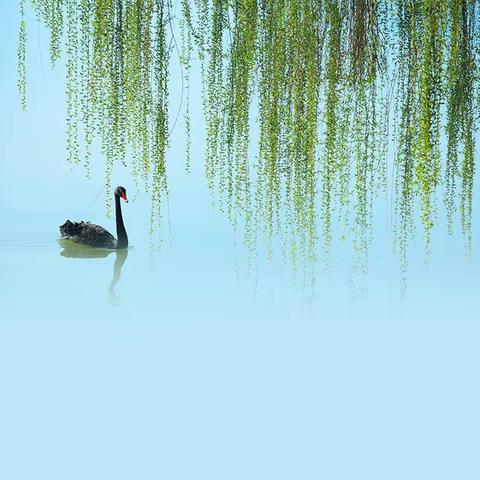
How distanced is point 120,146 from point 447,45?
1.45 metres

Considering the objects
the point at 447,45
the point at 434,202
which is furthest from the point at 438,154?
the point at 447,45

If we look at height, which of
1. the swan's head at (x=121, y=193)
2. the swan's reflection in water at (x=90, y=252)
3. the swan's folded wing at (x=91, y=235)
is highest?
the swan's head at (x=121, y=193)

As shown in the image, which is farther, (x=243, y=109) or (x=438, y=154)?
(x=243, y=109)

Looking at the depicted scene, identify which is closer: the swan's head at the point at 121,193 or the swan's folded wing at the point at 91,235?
the swan's folded wing at the point at 91,235

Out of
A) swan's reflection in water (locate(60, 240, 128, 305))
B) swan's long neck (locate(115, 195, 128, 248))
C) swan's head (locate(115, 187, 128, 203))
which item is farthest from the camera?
swan's head (locate(115, 187, 128, 203))

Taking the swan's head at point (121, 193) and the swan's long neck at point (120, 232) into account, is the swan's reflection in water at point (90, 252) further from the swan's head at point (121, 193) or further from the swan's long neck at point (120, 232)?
the swan's head at point (121, 193)

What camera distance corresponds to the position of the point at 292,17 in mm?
3434

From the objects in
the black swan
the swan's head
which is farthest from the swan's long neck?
the swan's head

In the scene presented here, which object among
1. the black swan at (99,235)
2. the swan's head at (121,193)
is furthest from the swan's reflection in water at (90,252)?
the swan's head at (121,193)

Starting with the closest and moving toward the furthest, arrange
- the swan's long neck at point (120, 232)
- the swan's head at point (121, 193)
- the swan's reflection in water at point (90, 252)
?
the swan's reflection in water at point (90, 252)
the swan's long neck at point (120, 232)
the swan's head at point (121, 193)

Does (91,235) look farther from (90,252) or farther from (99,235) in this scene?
(90,252)

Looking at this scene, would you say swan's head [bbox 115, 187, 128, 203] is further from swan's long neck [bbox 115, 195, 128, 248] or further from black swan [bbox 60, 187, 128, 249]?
swan's long neck [bbox 115, 195, 128, 248]

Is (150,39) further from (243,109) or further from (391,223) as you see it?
(391,223)

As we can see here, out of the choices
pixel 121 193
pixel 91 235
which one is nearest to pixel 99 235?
pixel 91 235
